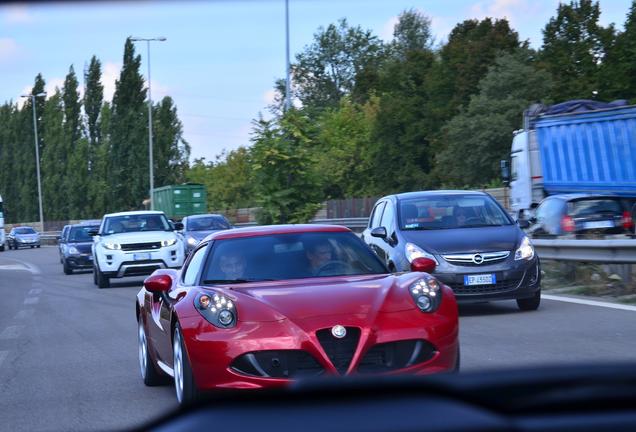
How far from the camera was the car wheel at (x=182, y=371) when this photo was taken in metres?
7.24

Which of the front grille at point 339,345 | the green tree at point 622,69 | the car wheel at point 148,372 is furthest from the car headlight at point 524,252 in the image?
the green tree at point 622,69

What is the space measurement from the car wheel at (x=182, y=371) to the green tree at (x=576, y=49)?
2191 inches

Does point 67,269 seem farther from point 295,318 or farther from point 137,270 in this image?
point 295,318

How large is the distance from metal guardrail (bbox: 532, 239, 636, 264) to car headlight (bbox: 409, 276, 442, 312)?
7.73 m

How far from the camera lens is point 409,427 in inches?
68.6

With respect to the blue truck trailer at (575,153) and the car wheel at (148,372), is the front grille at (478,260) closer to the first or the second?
the car wheel at (148,372)

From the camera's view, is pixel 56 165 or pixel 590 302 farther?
pixel 56 165

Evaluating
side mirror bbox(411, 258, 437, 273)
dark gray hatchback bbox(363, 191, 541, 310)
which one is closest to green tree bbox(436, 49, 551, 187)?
dark gray hatchback bbox(363, 191, 541, 310)

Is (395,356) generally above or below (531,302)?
above

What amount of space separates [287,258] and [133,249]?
1669 centimetres

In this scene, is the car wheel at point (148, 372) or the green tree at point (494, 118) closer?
the car wheel at point (148, 372)

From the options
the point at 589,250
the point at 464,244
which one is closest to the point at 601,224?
the point at 589,250

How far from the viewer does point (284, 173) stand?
1330 inches

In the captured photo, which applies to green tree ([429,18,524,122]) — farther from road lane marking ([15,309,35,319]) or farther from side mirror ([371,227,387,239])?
side mirror ([371,227,387,239])
